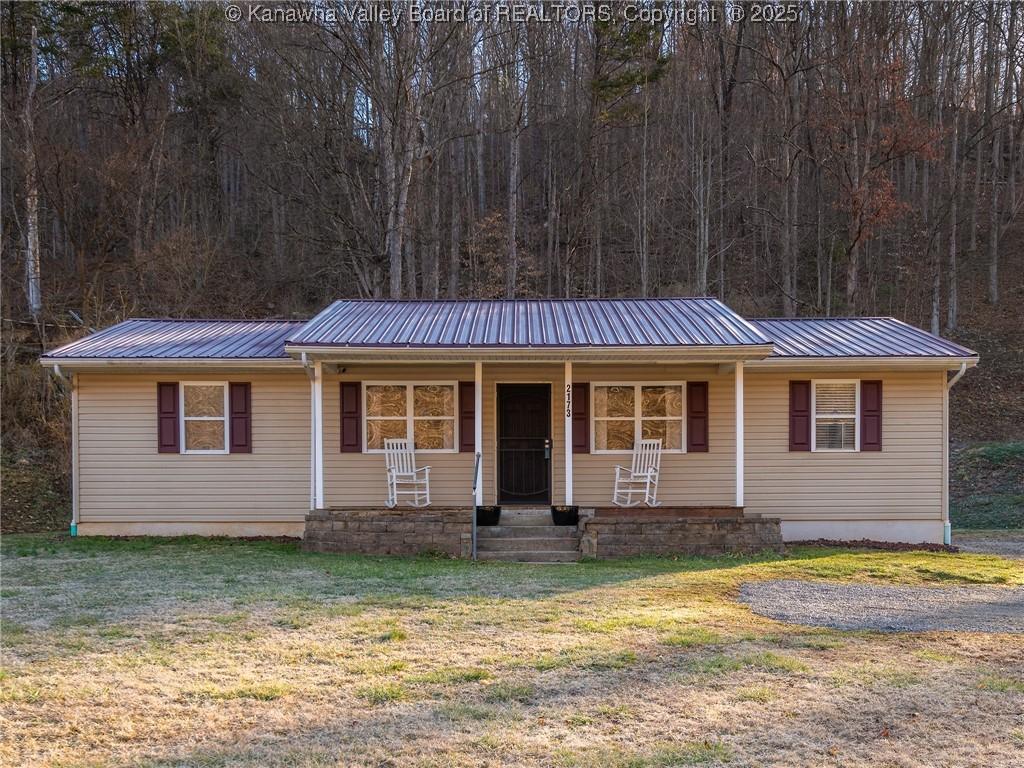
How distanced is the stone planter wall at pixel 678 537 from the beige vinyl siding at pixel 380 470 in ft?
7.95

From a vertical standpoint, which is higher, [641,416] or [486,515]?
[641,416]

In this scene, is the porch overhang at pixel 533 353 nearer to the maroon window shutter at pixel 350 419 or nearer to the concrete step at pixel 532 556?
the maroon window shutter at pixel 350 419

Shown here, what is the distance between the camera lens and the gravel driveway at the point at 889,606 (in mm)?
6773

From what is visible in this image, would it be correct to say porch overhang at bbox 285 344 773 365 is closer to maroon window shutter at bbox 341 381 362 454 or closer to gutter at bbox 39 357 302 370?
gutter at bbox 39 357 302 370

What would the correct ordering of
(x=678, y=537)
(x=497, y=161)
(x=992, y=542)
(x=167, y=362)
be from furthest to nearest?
(x=497, y=161), (x=992, y=542), (x=167, y=362), (x=678, y=537)

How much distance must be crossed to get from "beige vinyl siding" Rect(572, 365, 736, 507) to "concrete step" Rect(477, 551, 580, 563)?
1757 millimetres

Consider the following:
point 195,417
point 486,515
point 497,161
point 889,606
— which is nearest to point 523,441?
point 486,515

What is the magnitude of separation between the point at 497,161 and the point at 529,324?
17.0m

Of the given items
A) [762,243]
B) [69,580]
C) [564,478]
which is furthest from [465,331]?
[762,243]

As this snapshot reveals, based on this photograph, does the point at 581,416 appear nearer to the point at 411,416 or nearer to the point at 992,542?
the point at 411,416

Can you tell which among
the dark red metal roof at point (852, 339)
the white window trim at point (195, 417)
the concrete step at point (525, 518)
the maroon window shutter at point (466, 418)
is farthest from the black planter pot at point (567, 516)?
the white window trim at point (195, 417)

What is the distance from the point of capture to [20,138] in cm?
1978

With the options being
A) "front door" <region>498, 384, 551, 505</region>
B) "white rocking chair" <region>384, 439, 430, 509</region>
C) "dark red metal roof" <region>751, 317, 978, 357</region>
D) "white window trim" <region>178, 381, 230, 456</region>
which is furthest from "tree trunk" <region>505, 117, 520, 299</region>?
"white window trim" <region>178, 381, 230, 456</region>

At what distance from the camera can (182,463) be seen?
484 inches
